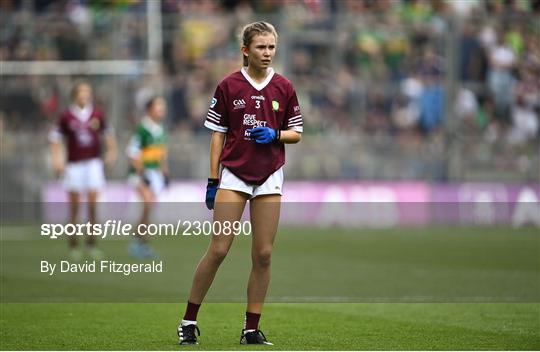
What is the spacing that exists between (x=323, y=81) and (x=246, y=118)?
16.7m

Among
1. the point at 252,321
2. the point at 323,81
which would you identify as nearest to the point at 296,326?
the point at 252,321

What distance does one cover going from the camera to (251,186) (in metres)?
9.81

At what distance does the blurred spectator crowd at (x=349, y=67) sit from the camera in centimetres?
2566

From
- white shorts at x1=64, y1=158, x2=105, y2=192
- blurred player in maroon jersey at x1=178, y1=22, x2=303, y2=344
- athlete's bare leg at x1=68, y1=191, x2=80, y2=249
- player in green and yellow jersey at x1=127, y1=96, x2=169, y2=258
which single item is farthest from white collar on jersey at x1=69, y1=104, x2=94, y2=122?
blurred player in maroon jersey at x1=178, y1=22, x2=303, y2=344

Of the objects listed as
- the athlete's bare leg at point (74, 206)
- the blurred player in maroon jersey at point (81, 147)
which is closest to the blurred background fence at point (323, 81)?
the blurred player in maroon jersey at point (81, 147)

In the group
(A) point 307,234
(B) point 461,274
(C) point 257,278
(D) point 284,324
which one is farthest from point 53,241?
(C) point 257,278

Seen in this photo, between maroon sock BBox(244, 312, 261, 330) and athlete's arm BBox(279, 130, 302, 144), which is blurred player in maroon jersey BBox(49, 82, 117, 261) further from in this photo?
athlete's arm BBox(279, 130, 302, 144)

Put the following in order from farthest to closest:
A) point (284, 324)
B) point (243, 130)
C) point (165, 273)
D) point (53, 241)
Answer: point (53, 241) < point (165, 273) < point (284, 324) < point (243, 130)

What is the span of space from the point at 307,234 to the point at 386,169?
11.0 ft

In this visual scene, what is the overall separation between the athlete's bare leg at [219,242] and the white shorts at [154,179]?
10.4 m

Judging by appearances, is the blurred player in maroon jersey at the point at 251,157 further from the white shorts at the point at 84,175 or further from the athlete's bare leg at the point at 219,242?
the white shorts at the point at 84,175

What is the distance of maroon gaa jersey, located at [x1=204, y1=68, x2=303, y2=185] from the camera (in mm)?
9750

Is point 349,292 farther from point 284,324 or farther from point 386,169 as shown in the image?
point 386,169

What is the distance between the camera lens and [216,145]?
9.83 m
